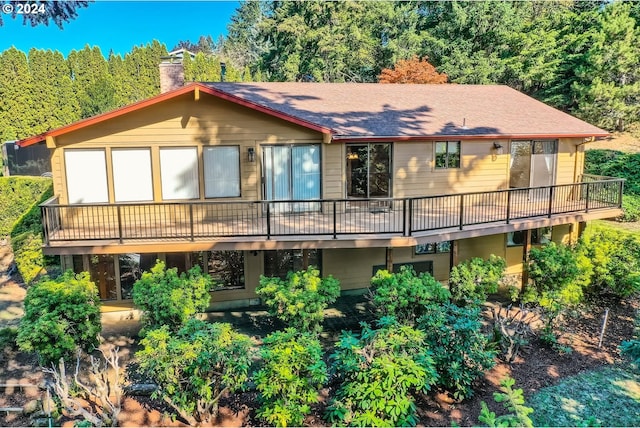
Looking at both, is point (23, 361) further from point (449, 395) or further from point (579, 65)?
point (579, 65)

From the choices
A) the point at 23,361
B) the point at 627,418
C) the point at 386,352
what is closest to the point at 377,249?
the point at 386,352

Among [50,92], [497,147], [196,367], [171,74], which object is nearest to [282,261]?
[196,367]

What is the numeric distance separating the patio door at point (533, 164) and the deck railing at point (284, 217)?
0.97 m

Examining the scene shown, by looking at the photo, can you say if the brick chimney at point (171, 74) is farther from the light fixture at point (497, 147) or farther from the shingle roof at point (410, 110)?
the light fixture at point (497, 147)

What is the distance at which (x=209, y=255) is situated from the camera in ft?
40.9

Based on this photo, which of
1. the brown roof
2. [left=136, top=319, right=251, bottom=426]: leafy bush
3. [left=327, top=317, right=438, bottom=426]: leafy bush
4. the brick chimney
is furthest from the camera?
the brick chimney

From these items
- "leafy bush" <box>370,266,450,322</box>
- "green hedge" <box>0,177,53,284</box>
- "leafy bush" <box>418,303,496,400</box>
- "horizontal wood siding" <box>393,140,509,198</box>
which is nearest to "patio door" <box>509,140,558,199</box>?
"horizontal wood siding" <box>393,140,509,198</box>

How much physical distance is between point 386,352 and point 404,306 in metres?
2.26

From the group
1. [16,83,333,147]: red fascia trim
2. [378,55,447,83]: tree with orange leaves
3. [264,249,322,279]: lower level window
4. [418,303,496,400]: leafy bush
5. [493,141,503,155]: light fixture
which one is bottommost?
[418,303,496,400]: leafy bush

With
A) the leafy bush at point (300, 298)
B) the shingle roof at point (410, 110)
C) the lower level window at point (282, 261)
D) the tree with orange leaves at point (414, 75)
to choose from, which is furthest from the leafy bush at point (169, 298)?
the tree with orange leaves at point (414, 75)

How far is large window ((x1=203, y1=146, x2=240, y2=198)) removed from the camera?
11961 millimetres

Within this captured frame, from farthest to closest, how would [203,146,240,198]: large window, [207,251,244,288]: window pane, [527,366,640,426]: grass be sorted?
[207,251,244,288]: window pane → [203,146,240,198]: large window → [527,366,640,426]: grass

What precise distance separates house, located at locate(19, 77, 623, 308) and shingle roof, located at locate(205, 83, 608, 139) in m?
0.10

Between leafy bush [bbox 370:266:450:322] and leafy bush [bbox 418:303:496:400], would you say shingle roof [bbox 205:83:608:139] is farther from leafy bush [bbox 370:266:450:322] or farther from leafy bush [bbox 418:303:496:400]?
leafy bush [bbox 418:303:496:400]
